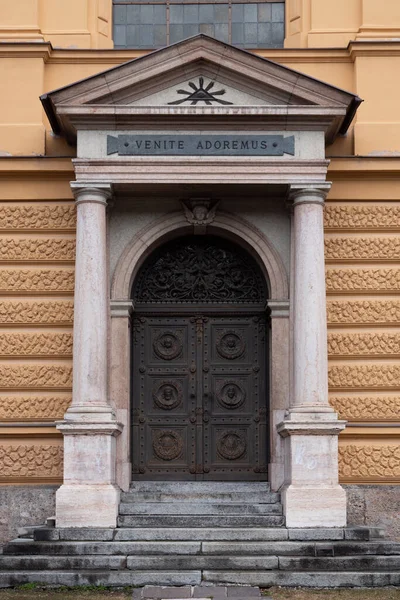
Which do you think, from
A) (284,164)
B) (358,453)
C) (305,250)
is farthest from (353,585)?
(284,164)

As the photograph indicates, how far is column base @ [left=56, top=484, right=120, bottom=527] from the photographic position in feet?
44.6

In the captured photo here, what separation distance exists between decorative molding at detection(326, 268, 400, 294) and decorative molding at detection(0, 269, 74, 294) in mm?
3455

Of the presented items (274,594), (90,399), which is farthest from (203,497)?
(274,594)

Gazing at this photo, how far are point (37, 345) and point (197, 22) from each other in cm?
521

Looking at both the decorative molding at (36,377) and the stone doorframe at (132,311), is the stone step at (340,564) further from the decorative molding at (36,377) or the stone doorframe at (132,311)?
the decorative molding at (36,377)

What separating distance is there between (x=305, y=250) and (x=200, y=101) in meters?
2.33

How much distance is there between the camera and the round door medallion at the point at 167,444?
15383mm

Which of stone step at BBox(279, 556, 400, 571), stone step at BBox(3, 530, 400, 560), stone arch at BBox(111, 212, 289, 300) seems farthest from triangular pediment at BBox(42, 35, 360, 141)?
stone step at BBox(279, 556, 400, 571)

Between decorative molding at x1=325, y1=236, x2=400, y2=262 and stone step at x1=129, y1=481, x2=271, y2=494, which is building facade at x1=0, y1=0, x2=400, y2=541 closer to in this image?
decorative molding at x1=325, y1=236, x2=400, y2=262

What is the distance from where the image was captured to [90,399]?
14109 millimetres

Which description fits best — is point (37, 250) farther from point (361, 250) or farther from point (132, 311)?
point (361, 250)

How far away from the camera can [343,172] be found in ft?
49.8

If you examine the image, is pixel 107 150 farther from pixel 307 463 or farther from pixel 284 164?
pixel 307 463

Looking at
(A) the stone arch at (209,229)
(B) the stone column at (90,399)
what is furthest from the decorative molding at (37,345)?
(A) the stone arch at (209,229)
